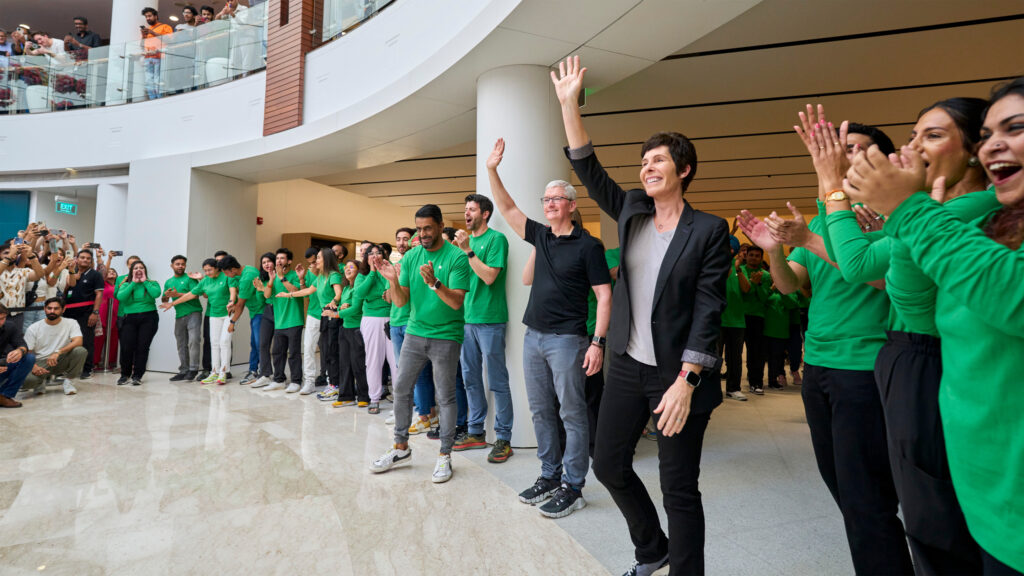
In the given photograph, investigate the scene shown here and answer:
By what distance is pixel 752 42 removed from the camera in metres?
4.09

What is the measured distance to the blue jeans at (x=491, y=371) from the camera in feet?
12.1

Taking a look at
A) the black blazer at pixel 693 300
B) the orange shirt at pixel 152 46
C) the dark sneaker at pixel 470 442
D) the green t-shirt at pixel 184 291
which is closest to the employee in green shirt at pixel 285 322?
the green t-shirt at pixel 184 291

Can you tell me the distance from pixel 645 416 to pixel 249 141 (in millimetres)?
7103

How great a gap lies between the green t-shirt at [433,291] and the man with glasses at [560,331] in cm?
54

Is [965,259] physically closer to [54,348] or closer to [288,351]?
[288,351]

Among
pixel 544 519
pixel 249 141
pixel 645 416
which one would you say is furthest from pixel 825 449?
pixel 249 141

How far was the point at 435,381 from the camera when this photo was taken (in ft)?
10.4

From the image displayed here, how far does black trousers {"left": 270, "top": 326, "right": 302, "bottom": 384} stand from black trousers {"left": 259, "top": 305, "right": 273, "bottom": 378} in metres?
0.11

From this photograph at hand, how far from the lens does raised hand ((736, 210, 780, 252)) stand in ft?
5.70

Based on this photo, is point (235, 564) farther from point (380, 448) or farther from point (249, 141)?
point (249, 141)

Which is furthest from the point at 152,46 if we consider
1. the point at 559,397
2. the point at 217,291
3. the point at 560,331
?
the point at 559,397

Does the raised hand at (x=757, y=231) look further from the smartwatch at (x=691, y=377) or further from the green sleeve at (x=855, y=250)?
the smartwatch at (x=691, y=377)

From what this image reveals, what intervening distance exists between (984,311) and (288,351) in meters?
6.65

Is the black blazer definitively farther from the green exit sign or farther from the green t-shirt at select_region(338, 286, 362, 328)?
the green exit sign
